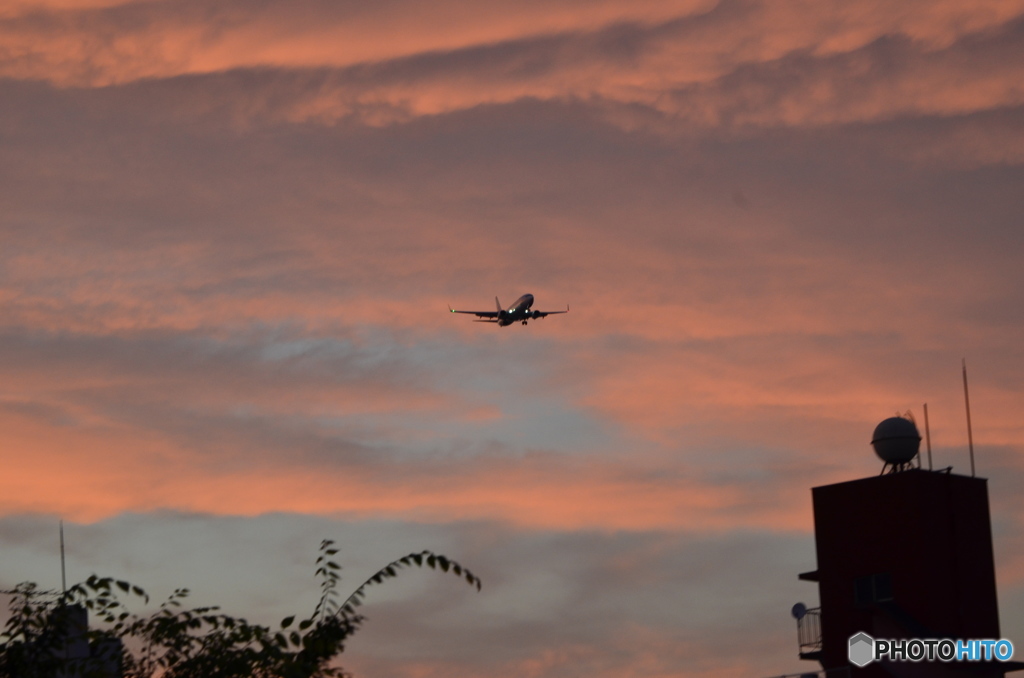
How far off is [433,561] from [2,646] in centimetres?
702

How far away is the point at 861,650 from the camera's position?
1751 inches

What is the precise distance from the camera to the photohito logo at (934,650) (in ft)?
140

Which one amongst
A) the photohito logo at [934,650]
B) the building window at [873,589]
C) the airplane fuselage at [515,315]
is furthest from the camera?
the airplane fuselage at [515,315]

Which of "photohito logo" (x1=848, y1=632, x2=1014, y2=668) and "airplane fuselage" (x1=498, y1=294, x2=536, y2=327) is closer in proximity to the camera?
"photohito logo" (x1=848, y1=632, x2=1014, y2=668)

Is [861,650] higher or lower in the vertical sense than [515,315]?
lower

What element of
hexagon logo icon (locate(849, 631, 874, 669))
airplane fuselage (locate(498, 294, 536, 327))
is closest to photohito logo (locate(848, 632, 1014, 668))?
hexagon logo icon (locate(849, 631, 874, 669))

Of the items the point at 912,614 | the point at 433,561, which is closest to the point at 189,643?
the point at 433,561

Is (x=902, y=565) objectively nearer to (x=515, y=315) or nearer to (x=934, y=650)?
(x=934, y=650)

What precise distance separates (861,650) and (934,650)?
106 inches

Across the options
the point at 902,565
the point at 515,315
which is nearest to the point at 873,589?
the point at 902,565

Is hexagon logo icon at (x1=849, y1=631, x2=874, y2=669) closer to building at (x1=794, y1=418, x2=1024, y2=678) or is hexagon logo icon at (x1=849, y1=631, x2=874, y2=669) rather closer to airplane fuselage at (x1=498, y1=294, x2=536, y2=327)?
building at (x1=794, y1=418, x2=1024, y2=678)

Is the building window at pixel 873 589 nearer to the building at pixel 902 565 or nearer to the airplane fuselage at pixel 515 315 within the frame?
the building at pixel 902 565

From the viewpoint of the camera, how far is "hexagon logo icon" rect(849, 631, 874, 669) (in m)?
44.1

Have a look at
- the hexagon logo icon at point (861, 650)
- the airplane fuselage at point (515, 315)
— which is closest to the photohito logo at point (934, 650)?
the hexagon logo icon at point (861, 650)
